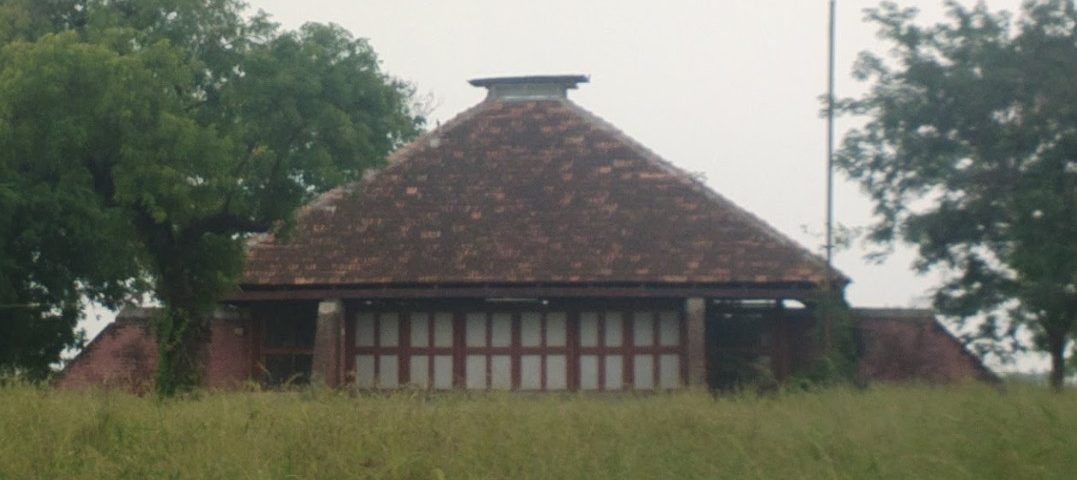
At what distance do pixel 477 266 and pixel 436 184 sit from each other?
3218mm

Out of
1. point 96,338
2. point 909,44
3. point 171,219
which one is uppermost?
point 909,44

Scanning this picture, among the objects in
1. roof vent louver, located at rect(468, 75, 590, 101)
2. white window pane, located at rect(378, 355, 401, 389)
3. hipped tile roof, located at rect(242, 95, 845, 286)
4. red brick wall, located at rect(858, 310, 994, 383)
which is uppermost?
roof vent louver, located at rect(468, 75, 590, 101)

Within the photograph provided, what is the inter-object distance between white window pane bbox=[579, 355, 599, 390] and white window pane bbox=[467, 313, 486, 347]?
1618 millimetres

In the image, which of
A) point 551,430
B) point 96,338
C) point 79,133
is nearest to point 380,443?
point 551,430

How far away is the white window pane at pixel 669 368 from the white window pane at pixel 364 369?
460 cm

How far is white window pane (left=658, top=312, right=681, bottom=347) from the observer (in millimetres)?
28891

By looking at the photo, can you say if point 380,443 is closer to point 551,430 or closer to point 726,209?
point 551,430

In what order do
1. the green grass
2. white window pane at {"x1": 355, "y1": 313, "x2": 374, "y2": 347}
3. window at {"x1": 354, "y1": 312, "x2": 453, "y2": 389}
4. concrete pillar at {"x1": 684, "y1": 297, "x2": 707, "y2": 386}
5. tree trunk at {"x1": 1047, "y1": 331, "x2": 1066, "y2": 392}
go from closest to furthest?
the green grass
tree trunk at {"x1": 1047, "y1": 331, "x2": 1066, "y2": 392}
concrete pillar at {"x1": 684, "y1": 297, "x2": 707, "y2": 386}
window at {"x1": 354, "y1": 312, "x2": 453, "y2": 389}
white window pane at {"x1": 355, "y1": 313, "x2": 374, "y2": 347}

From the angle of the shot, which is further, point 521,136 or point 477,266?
point 521,136

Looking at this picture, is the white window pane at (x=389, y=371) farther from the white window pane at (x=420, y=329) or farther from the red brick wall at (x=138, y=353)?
the red brick wall at (x=138, y=353)

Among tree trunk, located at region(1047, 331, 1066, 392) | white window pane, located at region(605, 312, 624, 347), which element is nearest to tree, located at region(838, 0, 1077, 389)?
tree trunk, located at region(1047, 331, 1066, 392)

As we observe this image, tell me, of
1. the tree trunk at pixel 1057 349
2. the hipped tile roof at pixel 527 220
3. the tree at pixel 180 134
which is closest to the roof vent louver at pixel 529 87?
the hipped tile roof at pixel 527 220

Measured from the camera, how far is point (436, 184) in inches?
1264

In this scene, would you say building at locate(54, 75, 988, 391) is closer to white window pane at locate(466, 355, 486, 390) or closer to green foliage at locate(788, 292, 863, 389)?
white window pane at locate(466, 355, 486, 390)
